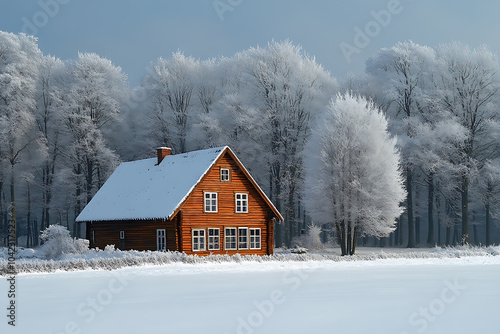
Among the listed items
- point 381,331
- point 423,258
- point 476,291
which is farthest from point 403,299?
point 423,258

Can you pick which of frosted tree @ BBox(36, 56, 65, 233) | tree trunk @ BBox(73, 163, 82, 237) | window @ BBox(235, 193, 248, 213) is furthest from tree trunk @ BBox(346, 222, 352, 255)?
frosted tree @ BBox(36, 56, 65, 233)

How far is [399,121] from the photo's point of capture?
54.2 m

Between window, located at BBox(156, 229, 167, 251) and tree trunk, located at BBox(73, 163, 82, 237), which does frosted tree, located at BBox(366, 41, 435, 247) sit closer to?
window, located at BBox(156, 229, 167, 251)

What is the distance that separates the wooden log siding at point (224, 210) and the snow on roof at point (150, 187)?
2.60ft

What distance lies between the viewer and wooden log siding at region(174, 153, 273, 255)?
38.1 m

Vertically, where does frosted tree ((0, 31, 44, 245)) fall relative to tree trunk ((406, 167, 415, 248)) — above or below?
above

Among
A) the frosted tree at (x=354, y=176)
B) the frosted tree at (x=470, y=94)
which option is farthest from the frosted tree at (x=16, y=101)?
the frosted tree at (x=470, y=94)

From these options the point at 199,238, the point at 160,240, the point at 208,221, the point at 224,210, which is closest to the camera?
the point at 199,238

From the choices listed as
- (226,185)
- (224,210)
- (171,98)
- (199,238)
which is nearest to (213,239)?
(199,238)

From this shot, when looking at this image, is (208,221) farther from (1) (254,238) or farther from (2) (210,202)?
(1) (254,238)

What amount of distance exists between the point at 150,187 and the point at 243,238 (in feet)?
23.7

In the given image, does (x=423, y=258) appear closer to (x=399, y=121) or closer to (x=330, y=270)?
(x=330, y=270)

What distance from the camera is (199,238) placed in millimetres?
38594

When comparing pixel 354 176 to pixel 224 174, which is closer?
pixel 224 174
